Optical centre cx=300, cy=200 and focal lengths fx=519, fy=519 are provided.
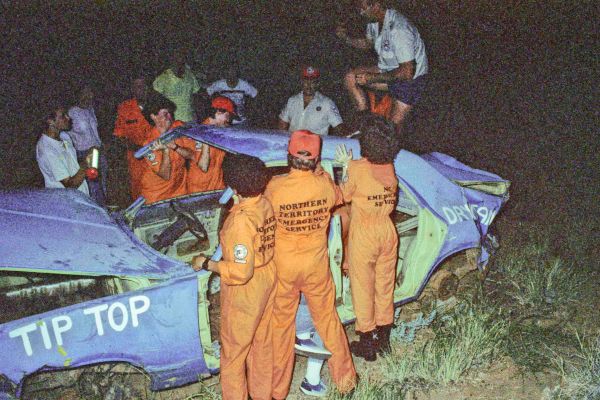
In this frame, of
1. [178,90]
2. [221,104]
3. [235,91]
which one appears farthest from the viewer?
[235,91]

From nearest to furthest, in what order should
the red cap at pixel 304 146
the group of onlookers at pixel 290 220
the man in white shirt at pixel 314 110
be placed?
1. the group of onlookers at pixel 290 220
2. the red cap at pixel 304 146
3. the man in white shirt at pixel 314 110

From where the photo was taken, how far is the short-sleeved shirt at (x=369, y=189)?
3.69 metres

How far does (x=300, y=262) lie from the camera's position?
330 centimetres

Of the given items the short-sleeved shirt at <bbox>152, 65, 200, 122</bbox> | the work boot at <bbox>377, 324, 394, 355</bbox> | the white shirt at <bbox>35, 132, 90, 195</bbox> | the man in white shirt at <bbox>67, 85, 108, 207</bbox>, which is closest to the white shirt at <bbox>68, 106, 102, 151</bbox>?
the man in white shirt at <bbox>67, 85, 108, 207</bbox>

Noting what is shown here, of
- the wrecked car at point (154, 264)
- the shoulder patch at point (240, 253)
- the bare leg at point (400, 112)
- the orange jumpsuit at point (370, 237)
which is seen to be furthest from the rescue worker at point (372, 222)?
the bare leg at point (400, 112)

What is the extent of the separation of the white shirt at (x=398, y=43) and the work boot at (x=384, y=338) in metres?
2.71

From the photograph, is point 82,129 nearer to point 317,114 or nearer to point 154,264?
point 317,114

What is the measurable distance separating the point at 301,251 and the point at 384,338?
1.23 meters

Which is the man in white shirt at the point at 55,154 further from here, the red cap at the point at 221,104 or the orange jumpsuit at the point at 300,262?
the orange jumpsuit at the point at 300,262

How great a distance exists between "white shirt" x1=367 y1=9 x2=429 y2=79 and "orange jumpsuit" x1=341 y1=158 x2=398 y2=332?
1974mm

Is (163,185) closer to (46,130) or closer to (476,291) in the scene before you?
(46,130)

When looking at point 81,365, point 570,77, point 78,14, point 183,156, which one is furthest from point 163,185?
point 570,77

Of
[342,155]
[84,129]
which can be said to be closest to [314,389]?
[342,155]

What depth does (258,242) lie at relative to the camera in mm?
3012
